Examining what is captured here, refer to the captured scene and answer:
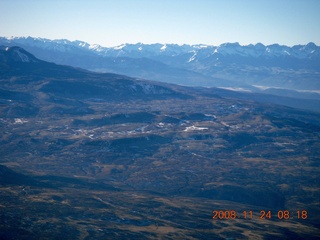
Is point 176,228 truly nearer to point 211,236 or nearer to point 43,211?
point 211,236

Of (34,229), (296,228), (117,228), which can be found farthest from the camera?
(296,228)

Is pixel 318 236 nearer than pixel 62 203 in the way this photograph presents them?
Yes

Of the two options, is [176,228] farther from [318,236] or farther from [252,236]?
[318,236]

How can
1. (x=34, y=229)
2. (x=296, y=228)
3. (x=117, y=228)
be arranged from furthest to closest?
(x=296, y=228) < (x=117, y=228) < (x=34, y=229)

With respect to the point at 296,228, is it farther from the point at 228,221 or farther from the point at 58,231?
the point at 58,231

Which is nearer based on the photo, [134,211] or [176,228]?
[176,228]

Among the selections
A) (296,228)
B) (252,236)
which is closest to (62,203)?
(252,236)

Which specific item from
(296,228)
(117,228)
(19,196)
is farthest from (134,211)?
(296,228)

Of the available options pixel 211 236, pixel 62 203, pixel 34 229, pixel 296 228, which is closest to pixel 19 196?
pixel 62 203
